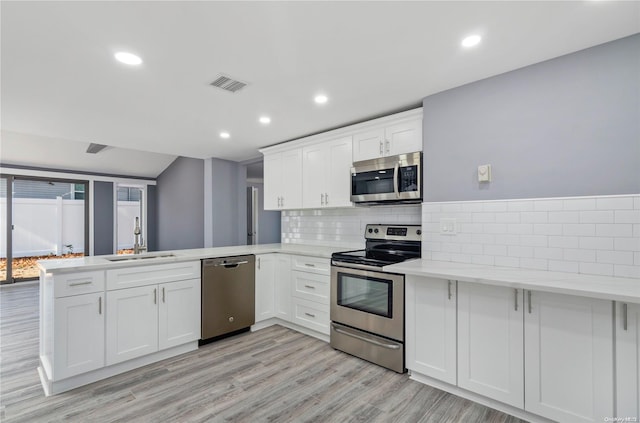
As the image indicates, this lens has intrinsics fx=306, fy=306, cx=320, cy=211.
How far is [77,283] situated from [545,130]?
11.8 feet

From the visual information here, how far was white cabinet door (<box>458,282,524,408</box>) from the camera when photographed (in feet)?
6.31

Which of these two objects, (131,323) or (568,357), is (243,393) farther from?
(568,357)

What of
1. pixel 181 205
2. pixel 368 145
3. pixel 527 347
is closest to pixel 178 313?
pixel 368 145

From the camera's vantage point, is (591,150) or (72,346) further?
(72,346)

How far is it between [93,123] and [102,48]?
1765 mm

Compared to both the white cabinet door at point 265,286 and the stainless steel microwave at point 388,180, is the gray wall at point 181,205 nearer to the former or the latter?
the white cabinet door at point 265,286

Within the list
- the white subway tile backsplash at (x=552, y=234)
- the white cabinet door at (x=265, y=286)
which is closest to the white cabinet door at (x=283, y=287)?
the white cabinet door at (x=265, y=286)

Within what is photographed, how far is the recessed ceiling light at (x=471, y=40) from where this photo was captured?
181 cm

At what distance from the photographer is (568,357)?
1.75 m

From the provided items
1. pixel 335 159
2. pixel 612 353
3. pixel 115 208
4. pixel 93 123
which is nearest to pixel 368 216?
pixel 335 159

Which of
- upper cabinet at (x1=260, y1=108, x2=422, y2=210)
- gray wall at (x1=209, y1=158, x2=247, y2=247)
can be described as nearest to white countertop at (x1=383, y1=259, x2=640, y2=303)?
upper cabinet at (x1=260, y1=108, x2=422, y2=210)

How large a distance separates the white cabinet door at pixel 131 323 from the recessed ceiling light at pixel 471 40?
10.1 feet

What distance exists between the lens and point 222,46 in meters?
1.89

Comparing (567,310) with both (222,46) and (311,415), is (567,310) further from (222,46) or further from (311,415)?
(222,46)
